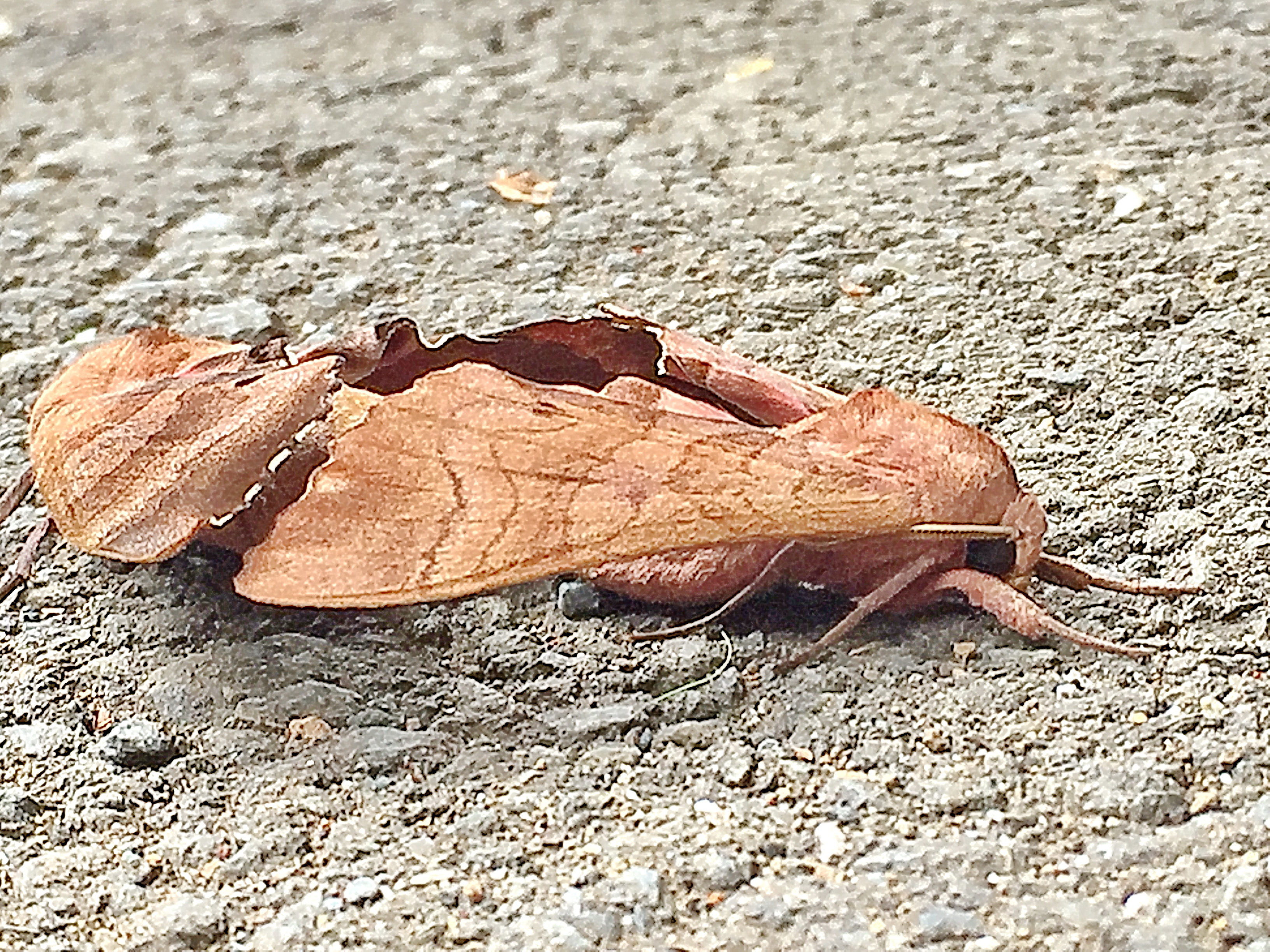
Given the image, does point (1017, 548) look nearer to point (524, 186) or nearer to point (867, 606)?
point (867, 606)

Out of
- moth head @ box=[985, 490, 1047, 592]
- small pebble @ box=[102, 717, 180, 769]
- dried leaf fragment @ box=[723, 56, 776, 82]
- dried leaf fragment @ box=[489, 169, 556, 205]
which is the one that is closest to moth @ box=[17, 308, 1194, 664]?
moth head @ box=[985, 490, 1047, 592]

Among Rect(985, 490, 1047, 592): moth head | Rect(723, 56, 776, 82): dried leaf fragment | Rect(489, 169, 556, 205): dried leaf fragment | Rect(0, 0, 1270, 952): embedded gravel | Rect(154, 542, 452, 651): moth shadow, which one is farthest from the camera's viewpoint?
Rect(723, 56, 776, 82): dried leaf fragment

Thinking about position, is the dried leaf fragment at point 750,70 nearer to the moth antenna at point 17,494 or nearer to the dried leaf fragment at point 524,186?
the dried leaf fragment at point 524,186

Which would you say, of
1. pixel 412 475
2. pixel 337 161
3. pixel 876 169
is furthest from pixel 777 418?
pixel 337 161

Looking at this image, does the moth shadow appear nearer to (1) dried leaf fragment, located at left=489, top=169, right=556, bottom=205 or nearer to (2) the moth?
(2) the moth

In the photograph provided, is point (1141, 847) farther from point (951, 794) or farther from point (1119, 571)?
point (1119, 571)

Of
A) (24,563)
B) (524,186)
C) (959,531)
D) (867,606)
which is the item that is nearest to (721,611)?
(867,606)
